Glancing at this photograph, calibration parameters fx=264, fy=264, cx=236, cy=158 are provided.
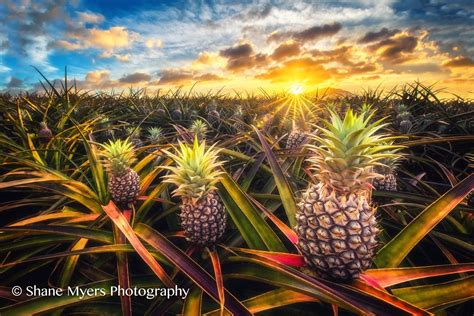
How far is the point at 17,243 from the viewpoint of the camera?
6.22 feet

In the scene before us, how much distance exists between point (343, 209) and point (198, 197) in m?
0.90

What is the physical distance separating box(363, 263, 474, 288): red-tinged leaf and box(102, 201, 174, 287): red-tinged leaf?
1.15m

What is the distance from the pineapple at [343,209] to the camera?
1342 mm

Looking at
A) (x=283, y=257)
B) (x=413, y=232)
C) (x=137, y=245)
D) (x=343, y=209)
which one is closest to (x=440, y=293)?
(x=413, y=232)

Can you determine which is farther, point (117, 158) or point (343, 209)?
point (117, 158)

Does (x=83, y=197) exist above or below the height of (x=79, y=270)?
above

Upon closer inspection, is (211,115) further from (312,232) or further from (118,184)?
(312,232)

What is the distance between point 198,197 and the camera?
5.79 feet

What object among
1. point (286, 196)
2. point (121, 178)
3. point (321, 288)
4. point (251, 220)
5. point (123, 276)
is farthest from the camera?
point (121, 178)

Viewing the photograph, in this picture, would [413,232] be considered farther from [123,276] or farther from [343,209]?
[123,276]

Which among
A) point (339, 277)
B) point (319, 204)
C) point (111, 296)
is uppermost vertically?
point (319, 204)

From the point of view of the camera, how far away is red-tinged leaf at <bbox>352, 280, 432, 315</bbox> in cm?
111

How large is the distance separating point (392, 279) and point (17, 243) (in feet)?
8.00

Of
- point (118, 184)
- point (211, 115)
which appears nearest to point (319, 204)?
point (118, 184)
